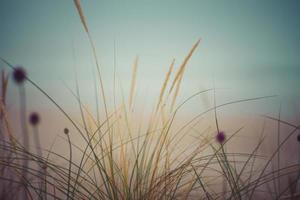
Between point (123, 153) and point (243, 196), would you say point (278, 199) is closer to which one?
point (243, 196)

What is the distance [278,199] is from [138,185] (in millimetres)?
428

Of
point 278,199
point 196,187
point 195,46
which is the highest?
point 195,46

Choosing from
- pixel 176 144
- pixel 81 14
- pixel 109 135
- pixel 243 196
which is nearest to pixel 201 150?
pixel 176 144

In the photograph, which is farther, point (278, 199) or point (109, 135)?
point (109, 135)

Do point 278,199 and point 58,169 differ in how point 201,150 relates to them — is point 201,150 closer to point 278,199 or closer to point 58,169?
point 278,199

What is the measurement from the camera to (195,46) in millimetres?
833

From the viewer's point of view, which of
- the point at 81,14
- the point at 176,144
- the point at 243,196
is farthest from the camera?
the point at 176,144

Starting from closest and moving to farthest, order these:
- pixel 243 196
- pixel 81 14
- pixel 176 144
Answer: pixel 81 14 < pixel 243 196 < pixel 176 144

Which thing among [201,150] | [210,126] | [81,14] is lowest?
[201,150]

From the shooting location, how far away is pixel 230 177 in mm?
860

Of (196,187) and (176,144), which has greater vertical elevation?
(176,144)

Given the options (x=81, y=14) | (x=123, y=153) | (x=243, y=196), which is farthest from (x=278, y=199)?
(x=81, y=14)

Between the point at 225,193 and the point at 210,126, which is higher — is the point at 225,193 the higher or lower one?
the lower one

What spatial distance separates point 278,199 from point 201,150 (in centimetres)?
29
